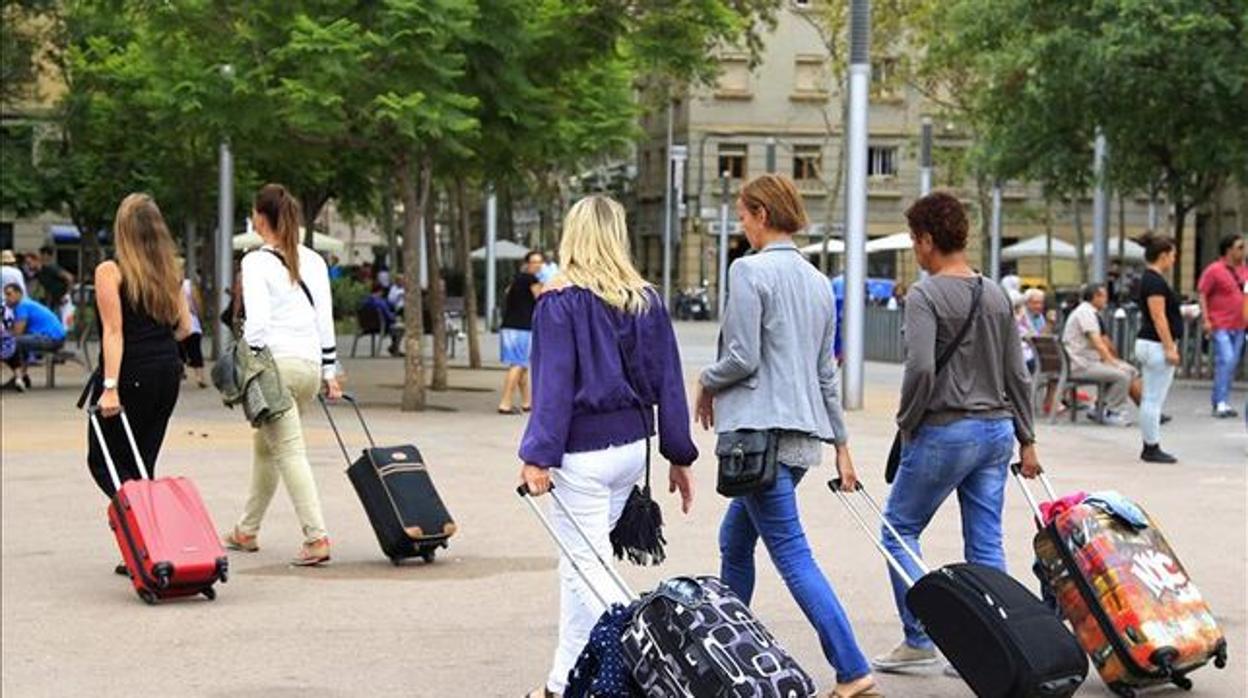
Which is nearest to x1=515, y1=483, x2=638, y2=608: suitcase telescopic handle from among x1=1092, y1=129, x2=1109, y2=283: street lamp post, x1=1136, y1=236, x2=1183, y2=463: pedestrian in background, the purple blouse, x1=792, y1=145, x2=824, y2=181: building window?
the purple blouse

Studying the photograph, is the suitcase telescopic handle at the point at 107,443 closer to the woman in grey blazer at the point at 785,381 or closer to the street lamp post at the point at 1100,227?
the woman in grey blazer at the point at 785,381

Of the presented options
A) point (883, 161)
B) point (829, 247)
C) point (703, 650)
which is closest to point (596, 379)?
point (703, 650)

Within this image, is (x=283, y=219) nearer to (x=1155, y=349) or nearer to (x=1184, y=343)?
(x=1155, y=349)

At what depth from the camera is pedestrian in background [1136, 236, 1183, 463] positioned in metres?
15.9

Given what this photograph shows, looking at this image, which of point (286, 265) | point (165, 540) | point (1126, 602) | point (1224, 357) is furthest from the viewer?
point (1224, 357)

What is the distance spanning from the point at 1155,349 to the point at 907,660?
8714mm

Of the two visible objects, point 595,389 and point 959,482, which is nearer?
point 595,389

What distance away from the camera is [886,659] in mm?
7930

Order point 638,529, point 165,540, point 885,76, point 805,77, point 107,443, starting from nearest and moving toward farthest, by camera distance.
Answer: point 638,529 < point 165,540 < point 107,443 < point 885,76 < point 805,77

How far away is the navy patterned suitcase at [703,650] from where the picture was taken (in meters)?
5.64

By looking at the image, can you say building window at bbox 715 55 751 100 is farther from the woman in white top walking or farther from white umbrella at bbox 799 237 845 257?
the woman in white top walking

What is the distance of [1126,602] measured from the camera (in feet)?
23.8

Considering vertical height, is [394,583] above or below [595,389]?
below

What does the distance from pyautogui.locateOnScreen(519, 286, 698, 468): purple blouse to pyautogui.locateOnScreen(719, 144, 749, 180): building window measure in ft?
217
